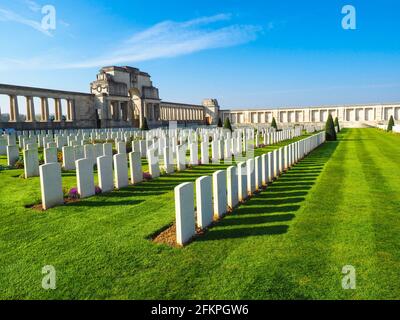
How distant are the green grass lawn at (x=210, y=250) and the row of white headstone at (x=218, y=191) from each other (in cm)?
27

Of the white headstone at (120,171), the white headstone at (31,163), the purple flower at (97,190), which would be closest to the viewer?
the purple flower at (97,190)

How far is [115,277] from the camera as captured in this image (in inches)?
146

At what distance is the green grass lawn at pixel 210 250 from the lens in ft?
11.4

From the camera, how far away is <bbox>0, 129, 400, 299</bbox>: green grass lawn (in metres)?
3.47

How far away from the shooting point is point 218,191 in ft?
19.2

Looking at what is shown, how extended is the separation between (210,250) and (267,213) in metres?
2.05

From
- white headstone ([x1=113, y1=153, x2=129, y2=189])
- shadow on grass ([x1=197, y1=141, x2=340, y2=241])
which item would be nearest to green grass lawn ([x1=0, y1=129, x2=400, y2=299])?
shadow on grass ([x1=197, y1=141, x2=340, y2=241])

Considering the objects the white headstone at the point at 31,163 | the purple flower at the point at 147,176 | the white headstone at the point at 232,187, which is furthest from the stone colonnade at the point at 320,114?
the white headstone at the point at 232,187

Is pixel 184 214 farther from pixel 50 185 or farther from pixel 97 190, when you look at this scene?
pixel 97 190

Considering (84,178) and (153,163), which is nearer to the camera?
(84,178)

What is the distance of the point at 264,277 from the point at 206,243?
1223 mm

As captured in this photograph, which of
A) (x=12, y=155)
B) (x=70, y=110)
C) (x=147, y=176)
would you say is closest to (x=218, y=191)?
(x=147, y=176)

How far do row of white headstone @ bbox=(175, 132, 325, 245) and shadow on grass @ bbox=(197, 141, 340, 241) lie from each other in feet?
0.67

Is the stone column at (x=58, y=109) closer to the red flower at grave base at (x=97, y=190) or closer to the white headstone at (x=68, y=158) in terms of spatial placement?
the white headstone at (x=68, y=158)
